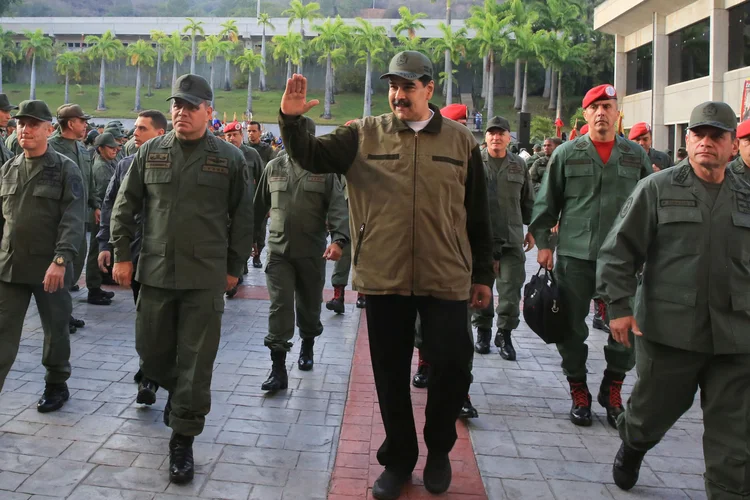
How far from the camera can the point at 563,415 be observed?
4887mm

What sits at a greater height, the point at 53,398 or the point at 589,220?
the point at 589,220

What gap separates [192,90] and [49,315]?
2028 millimetres

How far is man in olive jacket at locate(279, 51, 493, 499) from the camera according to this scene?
11.1 feet

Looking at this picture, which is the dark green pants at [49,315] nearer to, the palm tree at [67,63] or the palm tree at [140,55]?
the palm tree at [140,55]

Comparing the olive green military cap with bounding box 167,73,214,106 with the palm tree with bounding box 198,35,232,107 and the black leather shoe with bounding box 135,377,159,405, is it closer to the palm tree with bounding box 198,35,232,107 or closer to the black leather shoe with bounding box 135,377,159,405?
the black leather shoe with bounding box 135,377,159,405

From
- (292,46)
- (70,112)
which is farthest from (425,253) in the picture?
(292,46)

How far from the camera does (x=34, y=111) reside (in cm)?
465

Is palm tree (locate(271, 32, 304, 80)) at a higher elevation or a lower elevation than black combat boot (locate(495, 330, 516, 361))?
higher

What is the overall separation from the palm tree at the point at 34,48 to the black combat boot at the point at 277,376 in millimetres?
76138

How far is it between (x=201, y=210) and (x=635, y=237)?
2.40m

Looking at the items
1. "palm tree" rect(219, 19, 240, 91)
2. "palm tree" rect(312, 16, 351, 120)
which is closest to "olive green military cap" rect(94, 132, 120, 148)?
"palm tree" rect(312, 16, 351, 120)

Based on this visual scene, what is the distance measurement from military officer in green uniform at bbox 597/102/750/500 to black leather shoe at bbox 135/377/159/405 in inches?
122

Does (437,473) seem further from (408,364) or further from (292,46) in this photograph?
(292,46)

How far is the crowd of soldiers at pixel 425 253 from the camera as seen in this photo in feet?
11.0
